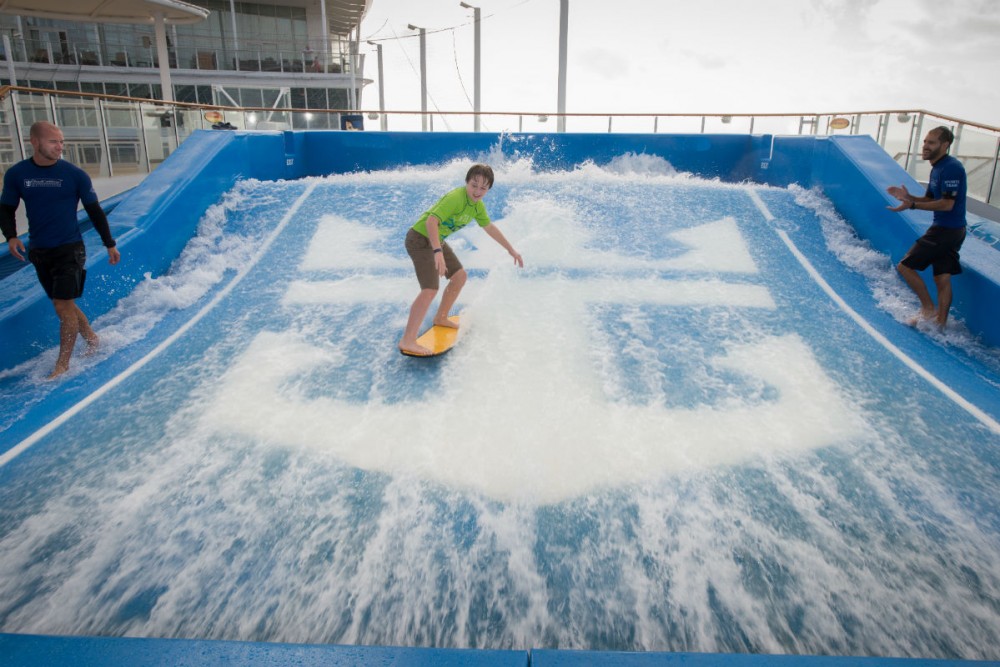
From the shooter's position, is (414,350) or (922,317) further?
(922,317)

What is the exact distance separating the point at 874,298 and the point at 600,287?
244 centimetres

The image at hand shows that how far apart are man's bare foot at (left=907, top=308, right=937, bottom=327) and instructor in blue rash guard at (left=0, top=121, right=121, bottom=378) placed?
623 cm

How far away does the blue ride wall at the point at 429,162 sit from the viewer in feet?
15.6

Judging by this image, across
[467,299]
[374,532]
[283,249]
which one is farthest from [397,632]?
[283,249]

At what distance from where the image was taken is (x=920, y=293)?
196 inches

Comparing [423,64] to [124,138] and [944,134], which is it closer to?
[124,138]

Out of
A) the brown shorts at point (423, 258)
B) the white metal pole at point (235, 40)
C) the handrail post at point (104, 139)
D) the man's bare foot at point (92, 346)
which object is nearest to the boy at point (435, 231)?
the brown shorts at point (423, 258)

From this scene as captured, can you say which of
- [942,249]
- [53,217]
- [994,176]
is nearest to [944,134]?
[942,249]

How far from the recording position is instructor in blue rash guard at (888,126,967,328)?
461 centimetres

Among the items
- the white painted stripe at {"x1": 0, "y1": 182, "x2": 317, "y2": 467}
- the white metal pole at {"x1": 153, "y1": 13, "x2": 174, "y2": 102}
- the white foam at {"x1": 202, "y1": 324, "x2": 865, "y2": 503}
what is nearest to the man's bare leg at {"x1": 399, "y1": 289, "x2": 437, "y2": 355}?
the white foam at {"x1": 202, "y1": 324, "x2": 865, "y2": 503}

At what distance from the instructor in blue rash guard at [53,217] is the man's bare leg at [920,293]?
6274 millimetres

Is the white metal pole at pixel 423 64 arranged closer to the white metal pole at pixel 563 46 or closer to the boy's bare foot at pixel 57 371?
the white metal pole at pixel 563 46

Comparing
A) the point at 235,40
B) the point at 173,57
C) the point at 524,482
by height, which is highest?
the point at 235,40

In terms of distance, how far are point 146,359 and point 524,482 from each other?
3142mm
